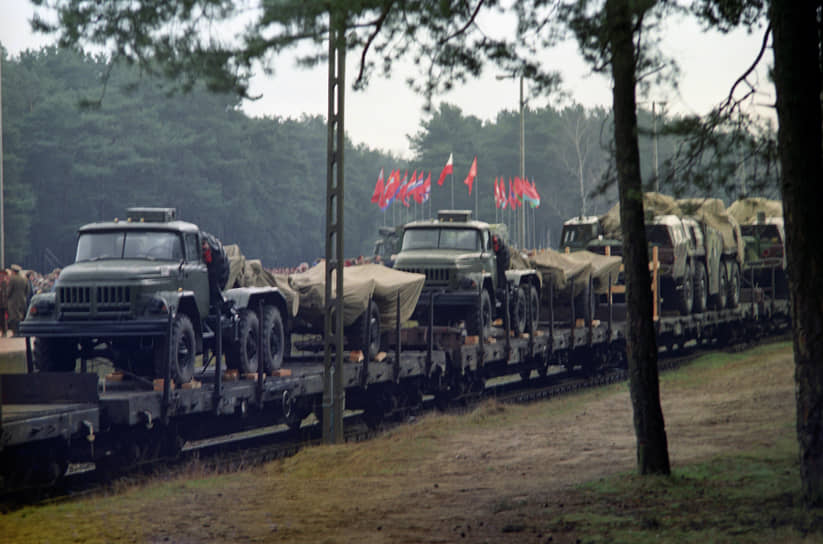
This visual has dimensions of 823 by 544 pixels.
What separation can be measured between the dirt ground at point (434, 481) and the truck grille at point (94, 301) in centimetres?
230

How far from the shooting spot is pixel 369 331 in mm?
18266

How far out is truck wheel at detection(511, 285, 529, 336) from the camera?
2338 centimetres

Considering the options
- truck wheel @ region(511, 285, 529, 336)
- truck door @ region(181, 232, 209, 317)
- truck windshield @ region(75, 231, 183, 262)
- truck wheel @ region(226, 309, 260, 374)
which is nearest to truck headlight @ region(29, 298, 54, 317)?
truck windshield @ region(75, 231, 183, 262)

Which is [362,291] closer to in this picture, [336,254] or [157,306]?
[336,254]

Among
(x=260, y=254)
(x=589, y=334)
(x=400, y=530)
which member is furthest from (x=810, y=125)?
(x=260, y=254)

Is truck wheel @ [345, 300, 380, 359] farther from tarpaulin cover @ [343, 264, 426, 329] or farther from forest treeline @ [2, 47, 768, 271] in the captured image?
forest treeline @ [2, 47, 768, 271]

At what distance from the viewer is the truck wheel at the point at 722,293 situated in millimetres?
31297

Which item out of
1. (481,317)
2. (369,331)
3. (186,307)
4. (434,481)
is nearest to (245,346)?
(186,307)

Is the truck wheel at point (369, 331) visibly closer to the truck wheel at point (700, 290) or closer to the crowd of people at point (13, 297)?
the crowd of people at point (13, 297)

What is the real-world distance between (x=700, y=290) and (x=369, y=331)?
1400 cm

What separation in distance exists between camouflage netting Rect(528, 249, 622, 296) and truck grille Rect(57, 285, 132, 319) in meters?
11.9

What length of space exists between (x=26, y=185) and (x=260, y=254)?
19.3m

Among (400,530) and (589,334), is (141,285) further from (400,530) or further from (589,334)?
(589,334)

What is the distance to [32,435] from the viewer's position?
11.3 m
